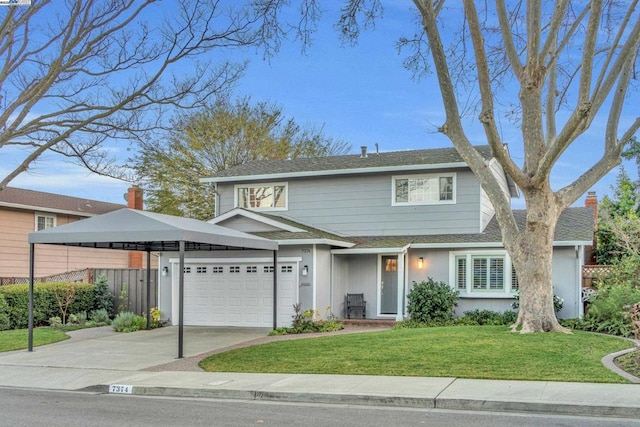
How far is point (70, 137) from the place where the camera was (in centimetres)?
1898

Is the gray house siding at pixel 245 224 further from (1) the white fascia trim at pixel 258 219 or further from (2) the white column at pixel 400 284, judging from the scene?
(2) the white column at pixel 400 284

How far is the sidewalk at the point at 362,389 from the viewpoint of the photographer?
8.61m

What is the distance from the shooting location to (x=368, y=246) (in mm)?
20688

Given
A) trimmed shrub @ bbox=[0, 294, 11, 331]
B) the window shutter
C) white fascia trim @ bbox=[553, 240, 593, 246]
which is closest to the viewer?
white fascia trim @ bbox=[553, 240, 593, 246]

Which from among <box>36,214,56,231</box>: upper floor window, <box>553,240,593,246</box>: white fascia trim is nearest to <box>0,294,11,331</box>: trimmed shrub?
<box>36,214,56,231</box>: upper floor window

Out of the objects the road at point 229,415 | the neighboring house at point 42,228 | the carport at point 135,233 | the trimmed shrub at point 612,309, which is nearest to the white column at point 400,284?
the trimmed shrub at point 612,309

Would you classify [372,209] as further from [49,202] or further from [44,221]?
[49,202]

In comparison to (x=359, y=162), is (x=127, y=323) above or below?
below

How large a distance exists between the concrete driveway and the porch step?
2655 mm

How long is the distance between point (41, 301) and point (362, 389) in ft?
48.7

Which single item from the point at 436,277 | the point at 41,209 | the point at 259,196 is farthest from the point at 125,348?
the point at 41,209

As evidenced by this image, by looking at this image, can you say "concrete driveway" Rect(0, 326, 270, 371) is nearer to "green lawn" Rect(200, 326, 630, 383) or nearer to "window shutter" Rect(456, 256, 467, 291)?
"green lawn" Rect(200, 326, 630, 383)

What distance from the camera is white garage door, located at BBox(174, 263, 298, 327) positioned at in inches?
793

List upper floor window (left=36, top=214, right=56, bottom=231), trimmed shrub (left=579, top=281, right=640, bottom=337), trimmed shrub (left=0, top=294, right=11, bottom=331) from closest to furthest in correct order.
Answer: trimmed shrub (left=579, top=281, right=640, bottom=337), trimmed shrub (left=0, top=294, right=11, bottom=331), upper floor window (left=36, top=214, right=56, bottom=231)
